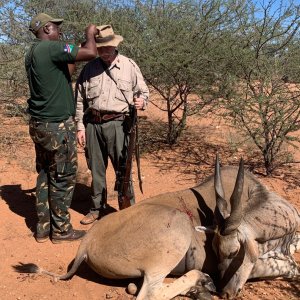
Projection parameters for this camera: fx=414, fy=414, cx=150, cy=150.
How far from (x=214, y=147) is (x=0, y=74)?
5.02m

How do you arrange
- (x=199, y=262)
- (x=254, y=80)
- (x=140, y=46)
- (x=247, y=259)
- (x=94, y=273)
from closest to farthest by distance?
(x=247, y=259) < (x=199, y=262) < (x=94, y=273) < (x=254, y=80) < (x=140, y=46)

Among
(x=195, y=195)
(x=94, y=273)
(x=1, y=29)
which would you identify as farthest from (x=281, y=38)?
(x=1, y=29)

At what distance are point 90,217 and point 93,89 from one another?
1519mm

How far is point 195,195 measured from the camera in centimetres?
392

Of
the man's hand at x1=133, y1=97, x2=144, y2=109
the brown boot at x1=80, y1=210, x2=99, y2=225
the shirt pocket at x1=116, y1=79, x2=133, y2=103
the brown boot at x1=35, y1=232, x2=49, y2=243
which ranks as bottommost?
the brown boot at x1=35, y1=232, x2=49, y2=243

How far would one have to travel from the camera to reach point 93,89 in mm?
4504

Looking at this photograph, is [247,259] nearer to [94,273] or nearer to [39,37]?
[94,273]

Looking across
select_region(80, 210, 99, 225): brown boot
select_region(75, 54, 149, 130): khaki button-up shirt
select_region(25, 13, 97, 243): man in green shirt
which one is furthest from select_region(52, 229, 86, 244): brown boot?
select_region(75, 54, 149, 130): khaki button-up shirt

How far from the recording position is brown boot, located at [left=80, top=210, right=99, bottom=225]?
488 cm

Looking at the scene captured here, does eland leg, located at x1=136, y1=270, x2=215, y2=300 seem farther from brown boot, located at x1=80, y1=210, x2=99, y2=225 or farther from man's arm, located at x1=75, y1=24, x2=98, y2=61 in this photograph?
man's arm, located at x1=75, y1=24, x2=98, y2=61

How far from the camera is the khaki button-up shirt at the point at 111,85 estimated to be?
448 centimetres

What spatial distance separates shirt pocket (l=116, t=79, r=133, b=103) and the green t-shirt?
22.0 inches

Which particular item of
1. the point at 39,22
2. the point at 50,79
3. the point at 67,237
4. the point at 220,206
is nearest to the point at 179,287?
the point at 220,206

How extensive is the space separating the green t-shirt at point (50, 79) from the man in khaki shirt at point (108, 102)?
41cm
